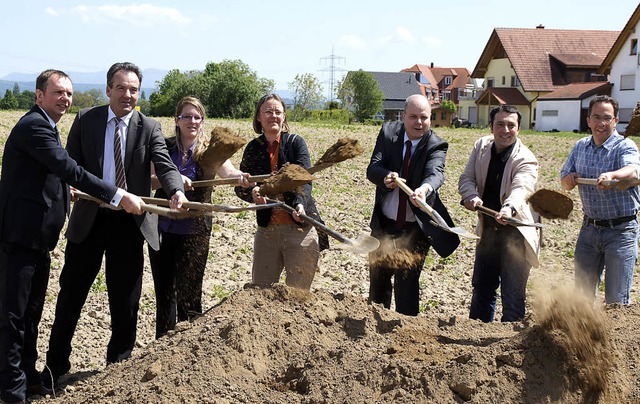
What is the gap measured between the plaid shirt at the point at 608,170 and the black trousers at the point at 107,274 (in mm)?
3203

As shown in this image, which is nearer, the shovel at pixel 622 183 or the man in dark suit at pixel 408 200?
the shovel at pixel 622 183

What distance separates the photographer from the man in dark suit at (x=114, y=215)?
15.3 ft

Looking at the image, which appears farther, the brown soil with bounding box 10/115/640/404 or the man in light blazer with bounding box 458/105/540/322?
Result: the man in light blazer with bounding box 458/105/540/322

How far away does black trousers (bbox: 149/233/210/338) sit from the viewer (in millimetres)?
5184

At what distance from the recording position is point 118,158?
15.4ft

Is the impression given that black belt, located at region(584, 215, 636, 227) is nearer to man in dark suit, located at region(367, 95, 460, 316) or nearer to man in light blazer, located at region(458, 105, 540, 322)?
man in light blazer, located at region(458, 105, 540, 322)

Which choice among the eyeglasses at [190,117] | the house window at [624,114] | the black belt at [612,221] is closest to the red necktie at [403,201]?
the black belt at [612,221]

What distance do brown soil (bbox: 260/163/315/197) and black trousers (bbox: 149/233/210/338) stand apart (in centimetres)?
71

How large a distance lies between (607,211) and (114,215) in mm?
3429

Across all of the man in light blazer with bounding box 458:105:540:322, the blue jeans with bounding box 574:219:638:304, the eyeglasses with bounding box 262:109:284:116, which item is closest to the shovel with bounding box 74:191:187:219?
the eyeglasses with bounding box 262:109:284:116

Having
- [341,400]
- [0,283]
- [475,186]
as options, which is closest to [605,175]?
[475,186]

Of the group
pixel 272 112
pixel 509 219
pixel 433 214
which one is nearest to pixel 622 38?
pixel 509 219

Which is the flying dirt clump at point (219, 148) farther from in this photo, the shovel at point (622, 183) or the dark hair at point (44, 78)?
the shovel at point (622, 183)

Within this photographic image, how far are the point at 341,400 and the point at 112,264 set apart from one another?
1.90 meters
